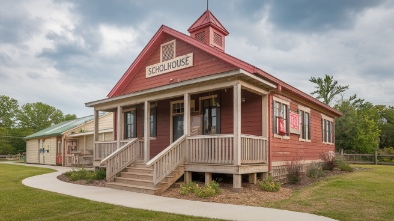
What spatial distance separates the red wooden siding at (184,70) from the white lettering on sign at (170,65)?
15 cm

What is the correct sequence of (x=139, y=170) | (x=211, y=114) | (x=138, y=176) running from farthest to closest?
(x=211, y=114)
(x=139, y=170)
(x=138, y=176)

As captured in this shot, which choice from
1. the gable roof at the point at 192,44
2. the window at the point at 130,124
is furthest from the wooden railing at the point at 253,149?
the window at the point at 130,124

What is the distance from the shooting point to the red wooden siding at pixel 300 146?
12.4m

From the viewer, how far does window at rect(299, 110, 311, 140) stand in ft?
50.5

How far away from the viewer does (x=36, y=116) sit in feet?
211

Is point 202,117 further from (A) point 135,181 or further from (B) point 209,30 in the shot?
(B) point 209,30

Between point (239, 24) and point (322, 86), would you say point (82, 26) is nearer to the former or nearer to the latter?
point (239, 24)

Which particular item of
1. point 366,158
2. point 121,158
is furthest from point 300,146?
point 366,158

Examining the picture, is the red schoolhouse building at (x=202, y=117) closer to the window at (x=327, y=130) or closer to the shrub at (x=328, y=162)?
the shrub at (x=328, y=162)

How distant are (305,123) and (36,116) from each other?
61.1 metres

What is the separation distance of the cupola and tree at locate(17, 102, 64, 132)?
56.7 meters

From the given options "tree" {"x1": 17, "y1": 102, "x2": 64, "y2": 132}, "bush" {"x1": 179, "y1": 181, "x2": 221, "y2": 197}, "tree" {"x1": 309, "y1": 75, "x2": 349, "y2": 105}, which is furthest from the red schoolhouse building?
"tree" {"x1": 17, "y1": 102, "x2": 64, "y2": 132}

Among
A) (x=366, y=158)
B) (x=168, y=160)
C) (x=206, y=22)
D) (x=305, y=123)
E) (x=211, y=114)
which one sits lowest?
(x=366, y=158)

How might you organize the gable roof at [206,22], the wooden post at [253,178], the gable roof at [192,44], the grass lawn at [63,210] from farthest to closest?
1. the gable roof at [206,22]
2. the gable roof at [192,44]
3. the wooden post at [253,178]
4. the grass lawn at [63,210]
